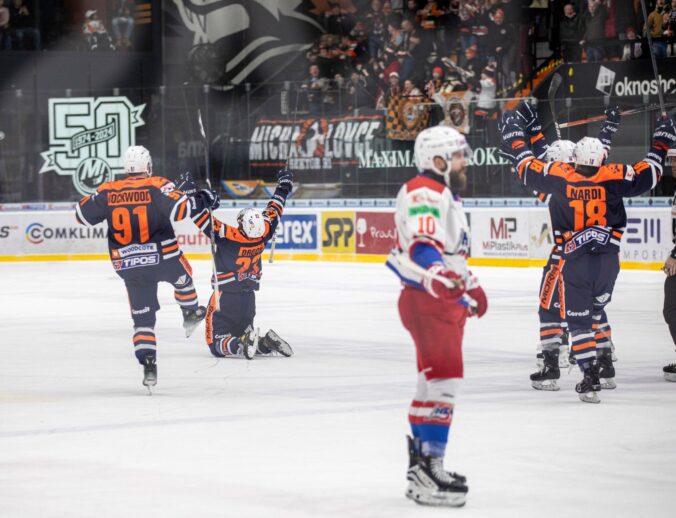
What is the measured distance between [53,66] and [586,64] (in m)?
10.8

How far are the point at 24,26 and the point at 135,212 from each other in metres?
18.6

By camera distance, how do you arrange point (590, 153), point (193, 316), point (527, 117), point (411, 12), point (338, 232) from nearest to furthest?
point (590, 153), point (527, 117), point (193, 316), point (338, 232), point (411, 12)

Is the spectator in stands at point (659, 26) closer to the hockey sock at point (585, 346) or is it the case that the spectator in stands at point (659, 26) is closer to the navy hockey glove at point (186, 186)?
the navy hockey glove at point (186, 186)

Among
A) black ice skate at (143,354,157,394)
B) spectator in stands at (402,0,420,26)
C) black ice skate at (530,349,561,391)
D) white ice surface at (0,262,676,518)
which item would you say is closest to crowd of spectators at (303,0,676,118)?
spectator in stands at (402,0,420,26)

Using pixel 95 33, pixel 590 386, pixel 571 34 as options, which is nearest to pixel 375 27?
pixel 571 34

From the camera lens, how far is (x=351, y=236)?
21.8 metres

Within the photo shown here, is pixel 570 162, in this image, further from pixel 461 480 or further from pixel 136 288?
pixel 461 480

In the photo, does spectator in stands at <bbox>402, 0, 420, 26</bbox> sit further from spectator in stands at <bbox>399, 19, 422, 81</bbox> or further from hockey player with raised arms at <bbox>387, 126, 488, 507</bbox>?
hockey player with raised arms at <bbox>387, 126, 488, 507</bbox>

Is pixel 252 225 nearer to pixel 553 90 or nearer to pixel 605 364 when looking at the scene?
pixel 605 364

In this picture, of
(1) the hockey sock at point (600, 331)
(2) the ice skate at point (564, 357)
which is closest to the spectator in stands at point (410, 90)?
(2) the ice skate at point (564, 357)

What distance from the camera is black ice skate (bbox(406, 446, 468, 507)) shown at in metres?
5.16

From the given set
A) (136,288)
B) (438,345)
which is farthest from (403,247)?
(136,288)

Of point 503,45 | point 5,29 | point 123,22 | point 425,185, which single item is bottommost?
point 425,185

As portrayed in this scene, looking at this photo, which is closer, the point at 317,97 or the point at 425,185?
the point at 425,185
